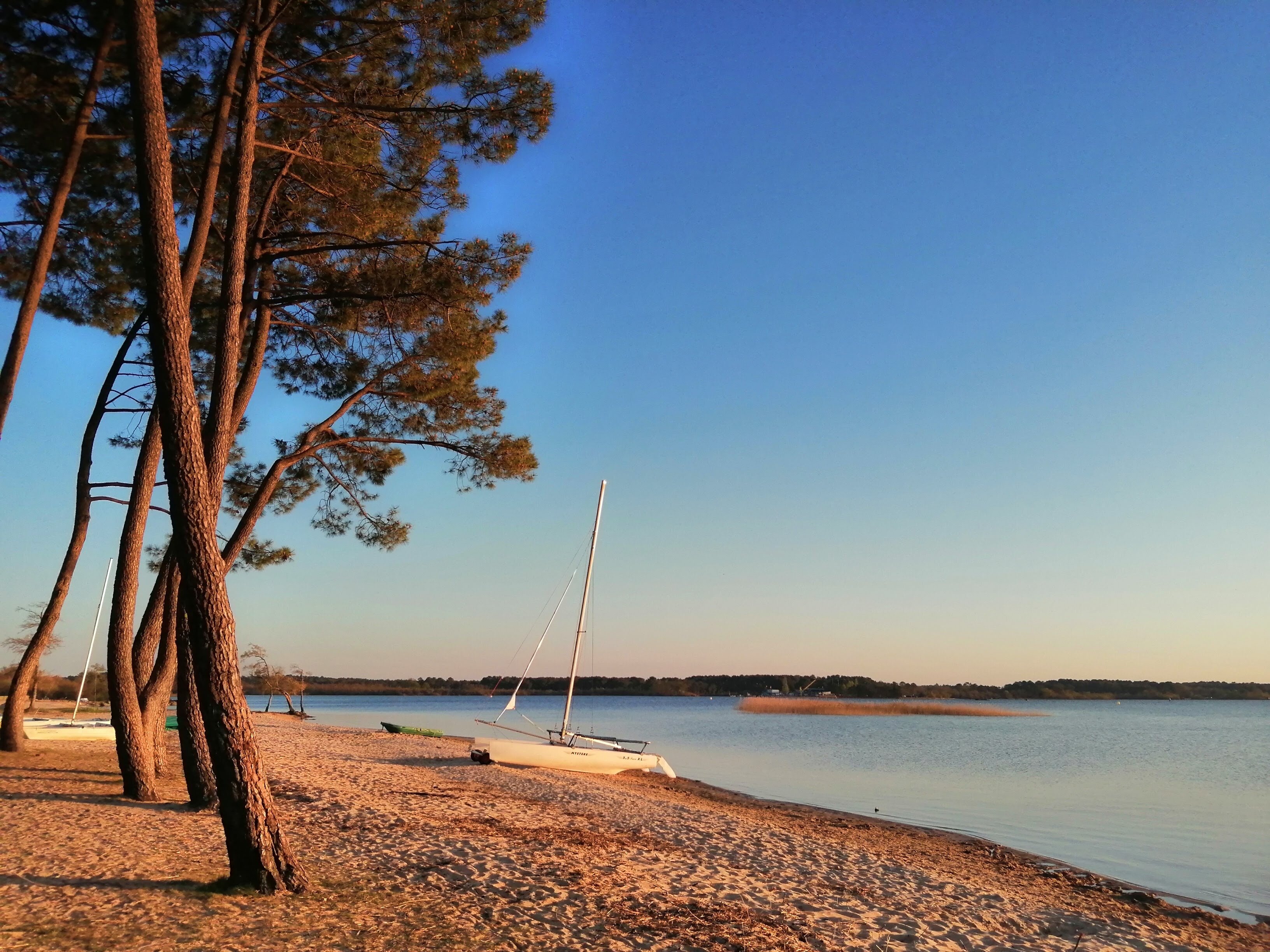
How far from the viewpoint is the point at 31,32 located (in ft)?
34.9

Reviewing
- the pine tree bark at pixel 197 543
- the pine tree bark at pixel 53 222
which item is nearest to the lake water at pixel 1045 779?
the pine tree bark at pixel 197 543

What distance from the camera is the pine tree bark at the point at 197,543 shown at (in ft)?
19.5

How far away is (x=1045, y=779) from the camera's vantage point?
24.1m

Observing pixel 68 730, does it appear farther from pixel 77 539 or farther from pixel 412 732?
pixel 412 732

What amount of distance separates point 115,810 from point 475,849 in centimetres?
363

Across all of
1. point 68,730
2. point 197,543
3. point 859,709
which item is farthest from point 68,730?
point 859,709

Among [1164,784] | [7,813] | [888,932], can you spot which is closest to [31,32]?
[7,813]

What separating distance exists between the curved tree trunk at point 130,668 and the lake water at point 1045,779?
12.0 metres

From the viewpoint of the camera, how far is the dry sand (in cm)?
546

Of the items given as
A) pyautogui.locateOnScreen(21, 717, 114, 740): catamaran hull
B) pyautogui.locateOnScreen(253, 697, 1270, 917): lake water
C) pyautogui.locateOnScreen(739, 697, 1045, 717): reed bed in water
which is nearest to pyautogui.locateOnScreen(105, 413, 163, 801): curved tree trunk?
pyautogui.locateOnScreen(21, 717, 114, 740): catamaran hull

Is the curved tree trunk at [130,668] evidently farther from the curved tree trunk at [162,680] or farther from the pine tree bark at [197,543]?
the pine tree bark at [197,543]

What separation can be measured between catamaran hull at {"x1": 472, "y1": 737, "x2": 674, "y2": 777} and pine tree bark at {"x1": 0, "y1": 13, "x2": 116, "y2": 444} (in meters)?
11.7

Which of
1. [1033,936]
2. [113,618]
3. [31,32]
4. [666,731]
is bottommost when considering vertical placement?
[666,731]

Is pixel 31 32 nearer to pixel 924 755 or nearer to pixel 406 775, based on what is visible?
pixel 406 775
